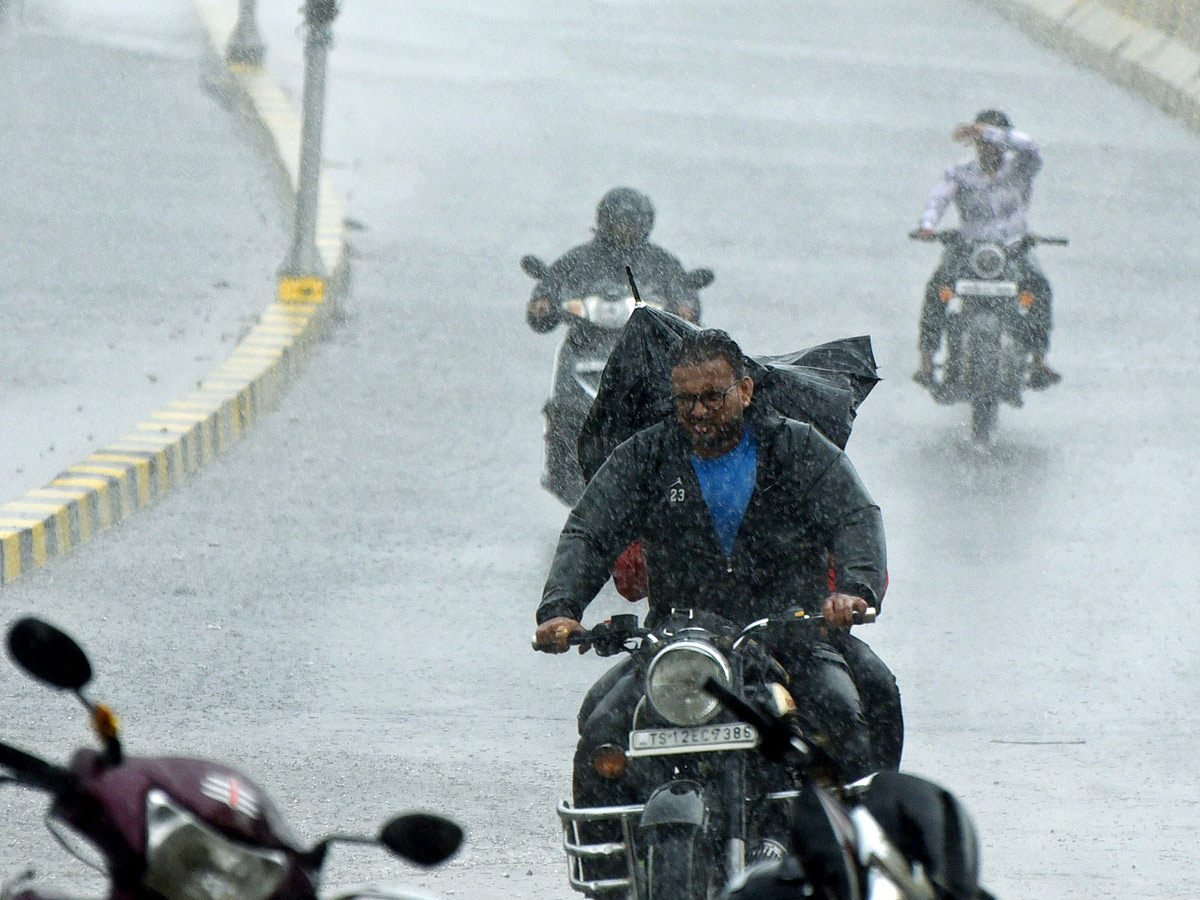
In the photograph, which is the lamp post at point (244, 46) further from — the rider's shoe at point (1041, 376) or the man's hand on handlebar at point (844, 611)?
the man's hand on handlebar at point (844, 611)

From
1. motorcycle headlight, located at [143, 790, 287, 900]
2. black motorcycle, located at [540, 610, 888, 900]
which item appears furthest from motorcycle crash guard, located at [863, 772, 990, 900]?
black motorcycle, located at [540, 610, 888, 900]

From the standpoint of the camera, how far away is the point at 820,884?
9.73 ft

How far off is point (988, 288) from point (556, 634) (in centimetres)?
838

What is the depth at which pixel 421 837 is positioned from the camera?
3.16 meters

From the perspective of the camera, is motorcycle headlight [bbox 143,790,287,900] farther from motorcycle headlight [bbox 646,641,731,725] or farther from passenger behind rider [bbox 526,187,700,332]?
passenger behind rider [bbox 526,187,700,332]

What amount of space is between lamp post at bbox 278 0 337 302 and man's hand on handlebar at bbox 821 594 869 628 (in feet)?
31.9

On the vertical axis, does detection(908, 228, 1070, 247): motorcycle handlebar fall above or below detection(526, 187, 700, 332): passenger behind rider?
below

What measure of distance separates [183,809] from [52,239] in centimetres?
1316

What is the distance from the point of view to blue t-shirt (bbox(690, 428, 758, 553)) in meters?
5.73

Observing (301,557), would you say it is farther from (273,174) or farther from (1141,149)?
(1141,149)

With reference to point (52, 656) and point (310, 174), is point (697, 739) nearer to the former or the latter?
point (52, 656)

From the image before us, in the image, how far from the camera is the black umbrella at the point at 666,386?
6312 millimetres

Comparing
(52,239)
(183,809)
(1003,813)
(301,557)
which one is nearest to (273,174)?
(52,239)

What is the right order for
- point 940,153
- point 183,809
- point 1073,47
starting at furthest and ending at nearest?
point 1073,47 < point 940,153 < point 183,809
